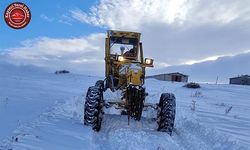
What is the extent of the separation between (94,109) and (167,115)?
2.02 m

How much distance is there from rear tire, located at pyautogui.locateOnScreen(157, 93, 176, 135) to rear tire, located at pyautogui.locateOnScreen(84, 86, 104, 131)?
1.70m

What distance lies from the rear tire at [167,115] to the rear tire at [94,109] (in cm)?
170

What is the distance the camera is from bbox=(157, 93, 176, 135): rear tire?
11766 millimetres

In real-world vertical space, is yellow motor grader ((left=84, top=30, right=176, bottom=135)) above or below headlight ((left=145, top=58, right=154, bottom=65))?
below

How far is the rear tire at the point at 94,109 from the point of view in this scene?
11422 mm

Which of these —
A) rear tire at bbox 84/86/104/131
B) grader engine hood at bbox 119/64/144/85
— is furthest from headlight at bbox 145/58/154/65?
rear tire at bbox 84/86/104/131

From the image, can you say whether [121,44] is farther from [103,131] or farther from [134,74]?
[103,131]

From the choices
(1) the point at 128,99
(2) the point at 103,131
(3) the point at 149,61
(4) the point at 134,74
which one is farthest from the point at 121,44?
(2) the point at 103,131

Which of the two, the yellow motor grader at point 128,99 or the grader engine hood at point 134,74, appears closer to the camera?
the yellow motor grader at point 128,99

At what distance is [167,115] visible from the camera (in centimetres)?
1188

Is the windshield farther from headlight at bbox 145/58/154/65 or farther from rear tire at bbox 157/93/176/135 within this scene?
rear tire at bbox 157/93/176/135

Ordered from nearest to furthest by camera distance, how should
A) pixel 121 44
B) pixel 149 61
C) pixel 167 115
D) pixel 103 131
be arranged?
pixel 103 131
pixel 167 115
pixel 149 61
pixel 121 44

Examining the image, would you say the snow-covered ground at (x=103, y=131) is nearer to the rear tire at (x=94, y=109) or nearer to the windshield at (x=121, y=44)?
the rear tire at (x=94, y=109)

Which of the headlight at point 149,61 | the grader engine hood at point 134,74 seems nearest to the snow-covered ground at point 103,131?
the grader engine hood at point 134,74
